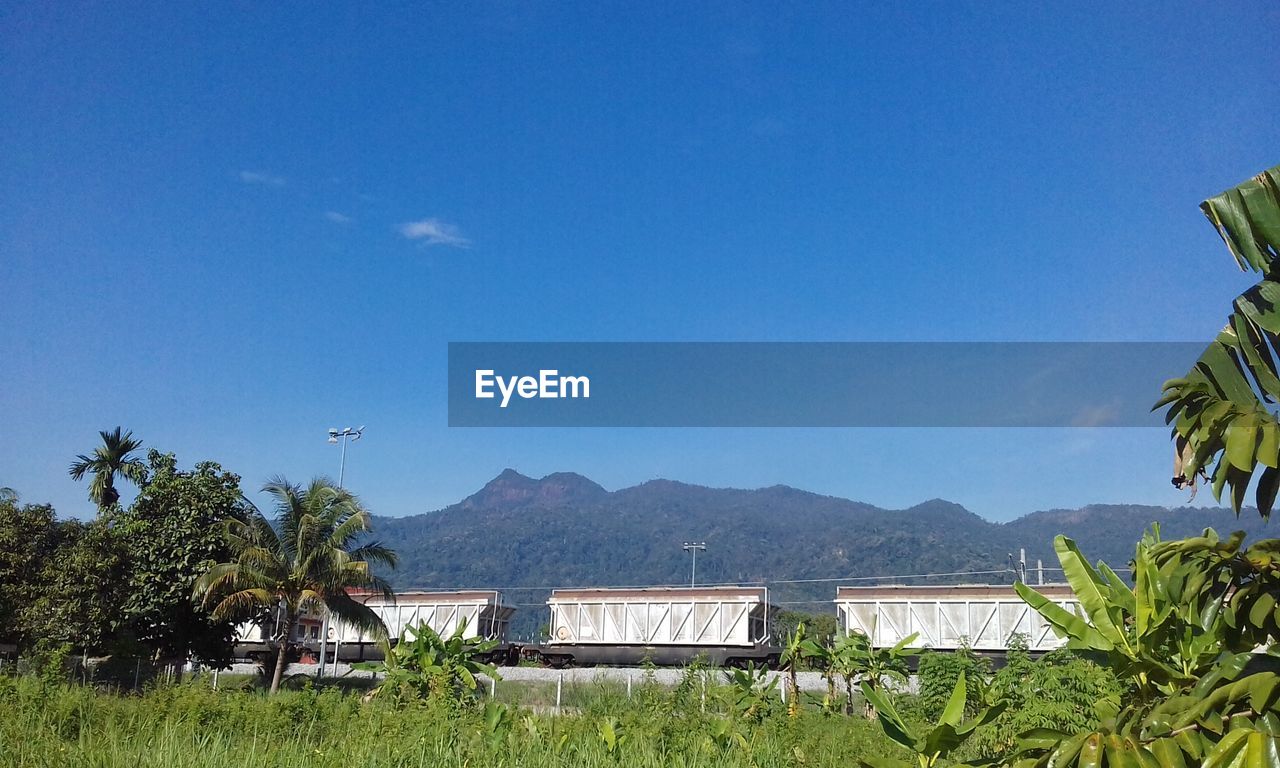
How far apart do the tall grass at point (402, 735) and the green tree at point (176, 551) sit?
11040mm

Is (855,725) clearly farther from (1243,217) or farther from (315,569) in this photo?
(315,569)

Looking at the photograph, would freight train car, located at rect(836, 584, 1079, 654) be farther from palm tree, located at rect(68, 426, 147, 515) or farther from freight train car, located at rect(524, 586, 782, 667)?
palm tree, located at rect(68, 426, 147, 515)

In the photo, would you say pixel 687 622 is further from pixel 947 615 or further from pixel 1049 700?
pixel 1049 700

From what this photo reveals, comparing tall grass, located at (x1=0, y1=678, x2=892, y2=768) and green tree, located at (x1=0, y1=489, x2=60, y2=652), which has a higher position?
green tree, located at (x1=0, y1=489, x2=60, y2=652)

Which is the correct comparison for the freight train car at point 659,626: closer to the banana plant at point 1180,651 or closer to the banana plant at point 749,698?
the banana plant at point 749,698

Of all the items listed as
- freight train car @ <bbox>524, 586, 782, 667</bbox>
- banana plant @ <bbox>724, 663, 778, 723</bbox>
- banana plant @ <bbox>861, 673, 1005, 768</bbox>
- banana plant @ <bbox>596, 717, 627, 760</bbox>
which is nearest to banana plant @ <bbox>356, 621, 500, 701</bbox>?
banana plant @ <bbox>596, 717, 627, 760</bbox>

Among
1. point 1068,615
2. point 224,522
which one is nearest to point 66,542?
point 224,522

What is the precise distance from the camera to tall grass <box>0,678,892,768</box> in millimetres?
5973

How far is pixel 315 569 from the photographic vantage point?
861 inches

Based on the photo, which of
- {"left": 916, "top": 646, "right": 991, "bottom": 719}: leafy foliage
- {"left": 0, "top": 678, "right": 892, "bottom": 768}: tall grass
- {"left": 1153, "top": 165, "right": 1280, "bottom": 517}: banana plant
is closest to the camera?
{"left": 1153, "top": 165, "right": 1280, "bottom": 517}: banana plant

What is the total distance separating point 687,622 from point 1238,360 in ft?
84.1

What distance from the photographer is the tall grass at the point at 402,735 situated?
5.97 metres

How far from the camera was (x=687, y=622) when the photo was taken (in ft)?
93.1

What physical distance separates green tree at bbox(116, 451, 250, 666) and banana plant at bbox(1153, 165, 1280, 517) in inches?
824
